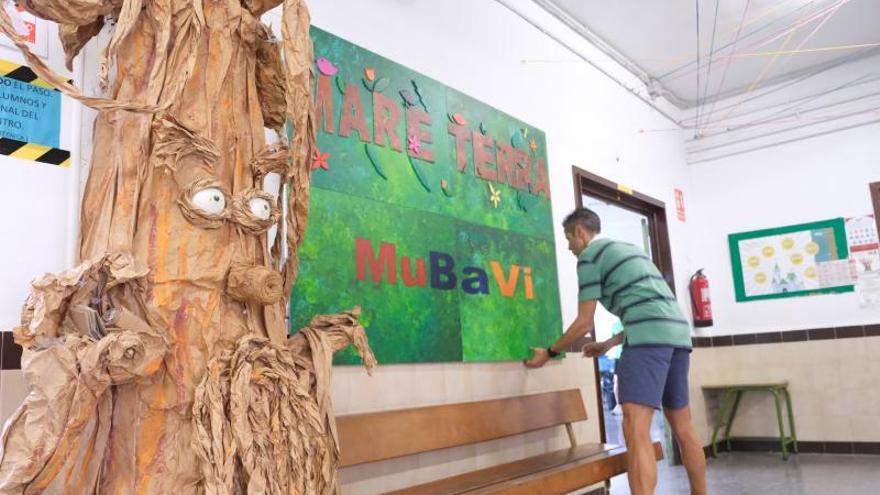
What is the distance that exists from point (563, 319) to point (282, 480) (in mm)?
2328

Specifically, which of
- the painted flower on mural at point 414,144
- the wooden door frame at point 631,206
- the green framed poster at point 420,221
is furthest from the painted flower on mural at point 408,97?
the wooden door frame at point 631,206

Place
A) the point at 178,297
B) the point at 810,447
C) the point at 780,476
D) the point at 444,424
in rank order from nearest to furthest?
the point at 178,297 → the point at 444,424 → the point at 780,476 → the point at 810,447

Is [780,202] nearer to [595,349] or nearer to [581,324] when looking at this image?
[595,349]

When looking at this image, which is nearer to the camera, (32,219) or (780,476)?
(32,219)

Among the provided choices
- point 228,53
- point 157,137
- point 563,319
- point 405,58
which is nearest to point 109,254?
point 157,137

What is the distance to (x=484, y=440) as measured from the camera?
2439 mm

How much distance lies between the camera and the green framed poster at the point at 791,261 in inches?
183

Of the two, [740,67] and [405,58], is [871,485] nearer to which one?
[740,67]

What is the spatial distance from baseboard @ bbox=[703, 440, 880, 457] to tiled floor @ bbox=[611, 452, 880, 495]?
9cm

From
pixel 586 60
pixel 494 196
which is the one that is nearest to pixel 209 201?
pixel 494 196

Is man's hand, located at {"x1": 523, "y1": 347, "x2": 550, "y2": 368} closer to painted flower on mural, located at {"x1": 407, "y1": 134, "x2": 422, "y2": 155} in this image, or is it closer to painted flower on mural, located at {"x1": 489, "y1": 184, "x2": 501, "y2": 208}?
painted flower on mural, located at {"x1": 489, "y1": 184, "x2": 501, "y2": 208}

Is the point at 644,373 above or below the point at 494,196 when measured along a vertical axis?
below

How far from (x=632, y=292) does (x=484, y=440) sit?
2.67 ft

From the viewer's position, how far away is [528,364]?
2887 millimetres
